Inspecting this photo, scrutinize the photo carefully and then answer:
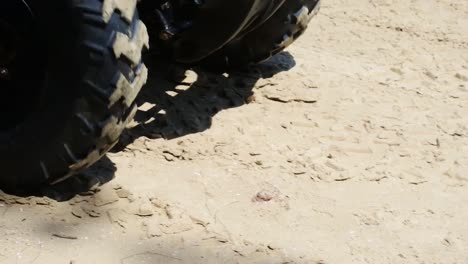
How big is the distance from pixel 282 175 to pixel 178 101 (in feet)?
2.40

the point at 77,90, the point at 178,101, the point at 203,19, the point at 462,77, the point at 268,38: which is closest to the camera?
the point at 77,90

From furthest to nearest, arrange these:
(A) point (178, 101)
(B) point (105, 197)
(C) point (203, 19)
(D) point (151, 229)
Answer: (A) point (178, 101)
(C) point (203, 19)
(B) point (105, 197)
(D) point (151, 229)

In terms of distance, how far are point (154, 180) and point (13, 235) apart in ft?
2.08

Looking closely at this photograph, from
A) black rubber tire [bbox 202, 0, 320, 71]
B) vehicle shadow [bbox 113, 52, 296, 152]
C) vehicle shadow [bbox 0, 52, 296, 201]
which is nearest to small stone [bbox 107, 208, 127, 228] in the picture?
vehicle shadow [bbox 0, 52, 296, 201]

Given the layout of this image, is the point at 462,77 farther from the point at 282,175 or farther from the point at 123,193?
the point at 123,193

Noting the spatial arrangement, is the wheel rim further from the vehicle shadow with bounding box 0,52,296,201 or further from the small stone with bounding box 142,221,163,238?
the small stone with bounding box 142,221,163,238

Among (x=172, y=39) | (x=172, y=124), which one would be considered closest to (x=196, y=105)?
(x=172, y=124)

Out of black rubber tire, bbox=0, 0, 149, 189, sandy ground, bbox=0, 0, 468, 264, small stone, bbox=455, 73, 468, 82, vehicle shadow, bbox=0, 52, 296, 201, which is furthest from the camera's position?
small stone, bbox=455, 73, 468, 82

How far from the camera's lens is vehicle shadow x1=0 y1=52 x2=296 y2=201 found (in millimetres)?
3123

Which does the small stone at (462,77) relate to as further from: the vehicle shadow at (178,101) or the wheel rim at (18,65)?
the wheel rim at (18,65)

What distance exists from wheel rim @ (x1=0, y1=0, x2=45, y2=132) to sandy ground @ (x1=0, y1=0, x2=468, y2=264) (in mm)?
328

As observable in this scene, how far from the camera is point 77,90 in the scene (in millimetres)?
2711

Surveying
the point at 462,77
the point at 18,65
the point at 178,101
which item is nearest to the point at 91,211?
the point at 18,65

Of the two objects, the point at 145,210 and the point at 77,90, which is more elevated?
the point at 77,90
